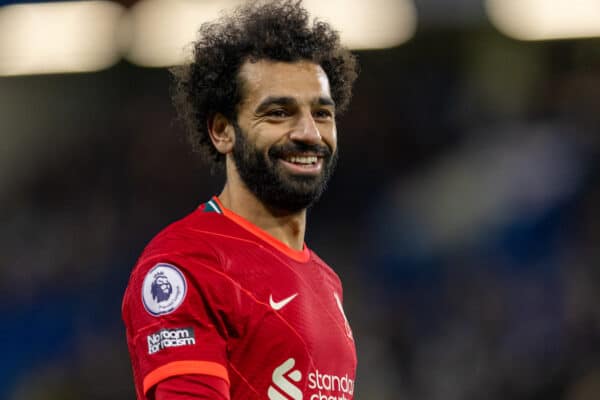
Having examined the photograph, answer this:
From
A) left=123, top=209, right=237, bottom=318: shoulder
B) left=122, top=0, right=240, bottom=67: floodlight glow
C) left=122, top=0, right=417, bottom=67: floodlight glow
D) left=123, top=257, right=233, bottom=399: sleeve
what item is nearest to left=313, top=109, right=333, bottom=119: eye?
left=123, top=209, right=237, bottom=318: shoulder

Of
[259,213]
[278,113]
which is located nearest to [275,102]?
[278,113]

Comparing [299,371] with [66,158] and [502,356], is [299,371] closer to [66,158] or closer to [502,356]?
[502,356]

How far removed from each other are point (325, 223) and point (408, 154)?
77 cm

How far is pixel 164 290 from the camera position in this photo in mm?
2250

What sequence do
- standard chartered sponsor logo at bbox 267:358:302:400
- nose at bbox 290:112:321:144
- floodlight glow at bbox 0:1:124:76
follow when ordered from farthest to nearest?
floodlight glow at bbox 0:1:124:76, nose at bbox 290:112:321:144, standard chartered sponsor logo at bbox 267:358:302:400

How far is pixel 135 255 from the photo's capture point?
23.2 ft

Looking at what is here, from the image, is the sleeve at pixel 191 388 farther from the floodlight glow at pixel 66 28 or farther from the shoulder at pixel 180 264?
the floodlight glow at pixel 66 28

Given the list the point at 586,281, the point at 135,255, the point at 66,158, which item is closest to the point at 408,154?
the point at 586,281

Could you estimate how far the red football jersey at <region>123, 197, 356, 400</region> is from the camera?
223cm

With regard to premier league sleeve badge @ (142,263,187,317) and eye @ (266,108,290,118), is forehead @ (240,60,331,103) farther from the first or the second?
premier league sleeve badge @ (142,263,187,317)

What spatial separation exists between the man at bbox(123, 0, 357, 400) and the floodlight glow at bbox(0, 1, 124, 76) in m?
4.27

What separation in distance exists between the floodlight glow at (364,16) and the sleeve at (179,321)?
4.60 meters

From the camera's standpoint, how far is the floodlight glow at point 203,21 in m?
6.70

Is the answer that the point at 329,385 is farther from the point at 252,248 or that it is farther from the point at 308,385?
the point at 252,248
